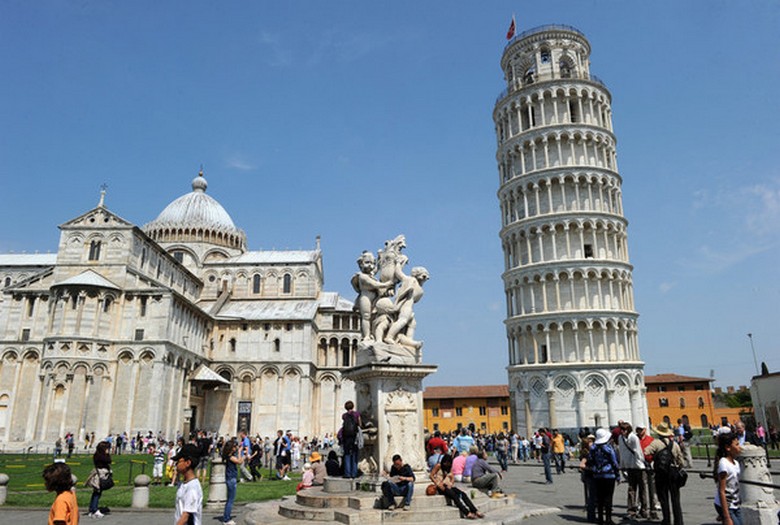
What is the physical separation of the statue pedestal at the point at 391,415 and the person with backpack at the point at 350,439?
208 mm

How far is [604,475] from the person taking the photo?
31.0ft

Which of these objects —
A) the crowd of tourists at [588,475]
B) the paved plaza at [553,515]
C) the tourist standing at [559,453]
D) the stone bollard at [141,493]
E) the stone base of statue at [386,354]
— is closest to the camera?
the crowd of tourists at [588,475]

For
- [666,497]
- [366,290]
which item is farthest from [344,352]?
[666,497]

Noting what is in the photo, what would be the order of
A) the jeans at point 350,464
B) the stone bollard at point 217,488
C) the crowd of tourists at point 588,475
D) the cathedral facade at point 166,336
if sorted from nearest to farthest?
the crowd of tourists at point 588,475, the jeans at point 350,464, the stone bollard at point 217,488, the cathedral facade at point 166,336

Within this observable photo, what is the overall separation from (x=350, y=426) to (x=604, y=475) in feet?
15.1

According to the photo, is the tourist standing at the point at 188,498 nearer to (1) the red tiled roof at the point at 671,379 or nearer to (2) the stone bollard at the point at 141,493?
(2) the stone bollard at the point at 141,493

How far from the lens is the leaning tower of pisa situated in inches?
Answer: 1599

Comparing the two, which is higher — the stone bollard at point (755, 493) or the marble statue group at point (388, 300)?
the marble statue group at point (388, 300)

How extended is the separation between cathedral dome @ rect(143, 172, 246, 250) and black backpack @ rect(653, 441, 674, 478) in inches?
2321

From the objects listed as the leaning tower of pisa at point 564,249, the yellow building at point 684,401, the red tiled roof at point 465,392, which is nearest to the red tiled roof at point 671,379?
the yellow building at point 684,401

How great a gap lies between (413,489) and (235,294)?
5278cm

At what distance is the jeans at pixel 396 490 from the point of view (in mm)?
8875

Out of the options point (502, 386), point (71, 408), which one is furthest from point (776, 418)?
point (71, 408)

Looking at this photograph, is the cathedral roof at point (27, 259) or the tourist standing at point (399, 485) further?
the cathedral roof at point (27, 259)
